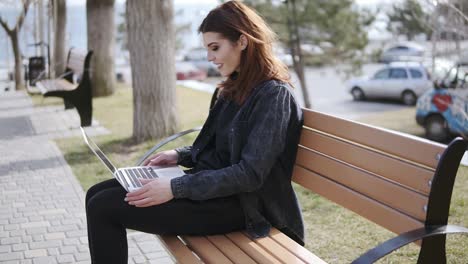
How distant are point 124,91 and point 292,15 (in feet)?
19.2

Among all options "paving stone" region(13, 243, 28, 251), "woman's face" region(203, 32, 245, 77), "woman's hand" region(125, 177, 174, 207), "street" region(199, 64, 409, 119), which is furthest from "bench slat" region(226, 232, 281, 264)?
"street" region(199, 64, 409, 119)

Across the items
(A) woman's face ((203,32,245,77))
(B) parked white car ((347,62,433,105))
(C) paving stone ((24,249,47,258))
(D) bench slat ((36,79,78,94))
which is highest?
(A) woman's face ((203,32,245,77))

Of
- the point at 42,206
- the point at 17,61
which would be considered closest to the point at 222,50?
the point at 42,206

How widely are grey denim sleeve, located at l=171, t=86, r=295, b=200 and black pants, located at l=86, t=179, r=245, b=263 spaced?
0.09 meters

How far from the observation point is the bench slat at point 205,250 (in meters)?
2.35

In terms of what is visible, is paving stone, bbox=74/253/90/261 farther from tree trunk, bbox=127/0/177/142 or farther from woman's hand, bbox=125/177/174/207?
tree trunk, bbox=127/0/177/142

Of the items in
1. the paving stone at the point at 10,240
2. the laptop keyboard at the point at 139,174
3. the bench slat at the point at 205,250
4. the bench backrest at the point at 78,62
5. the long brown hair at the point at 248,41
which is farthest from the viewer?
the bench backrest at the point at 78,62

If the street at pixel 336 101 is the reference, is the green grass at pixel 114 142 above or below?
above

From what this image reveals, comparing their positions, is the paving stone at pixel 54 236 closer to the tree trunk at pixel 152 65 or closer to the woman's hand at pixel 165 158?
the woman's hand at pixel 165 158

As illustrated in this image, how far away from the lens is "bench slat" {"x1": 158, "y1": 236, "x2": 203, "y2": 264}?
239 centimetres

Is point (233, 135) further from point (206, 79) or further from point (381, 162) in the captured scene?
point (206, 79)

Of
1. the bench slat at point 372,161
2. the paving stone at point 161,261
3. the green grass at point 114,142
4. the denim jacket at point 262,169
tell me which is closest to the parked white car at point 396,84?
the green grass at point 114,142

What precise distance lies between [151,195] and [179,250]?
10.7 inches

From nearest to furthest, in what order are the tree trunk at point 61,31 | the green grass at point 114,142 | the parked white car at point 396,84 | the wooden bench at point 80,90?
the green grass at point 114,142
the wooden bench at point 80,90
the tree trunk at point 61,31
the parked white car at point 396,84
